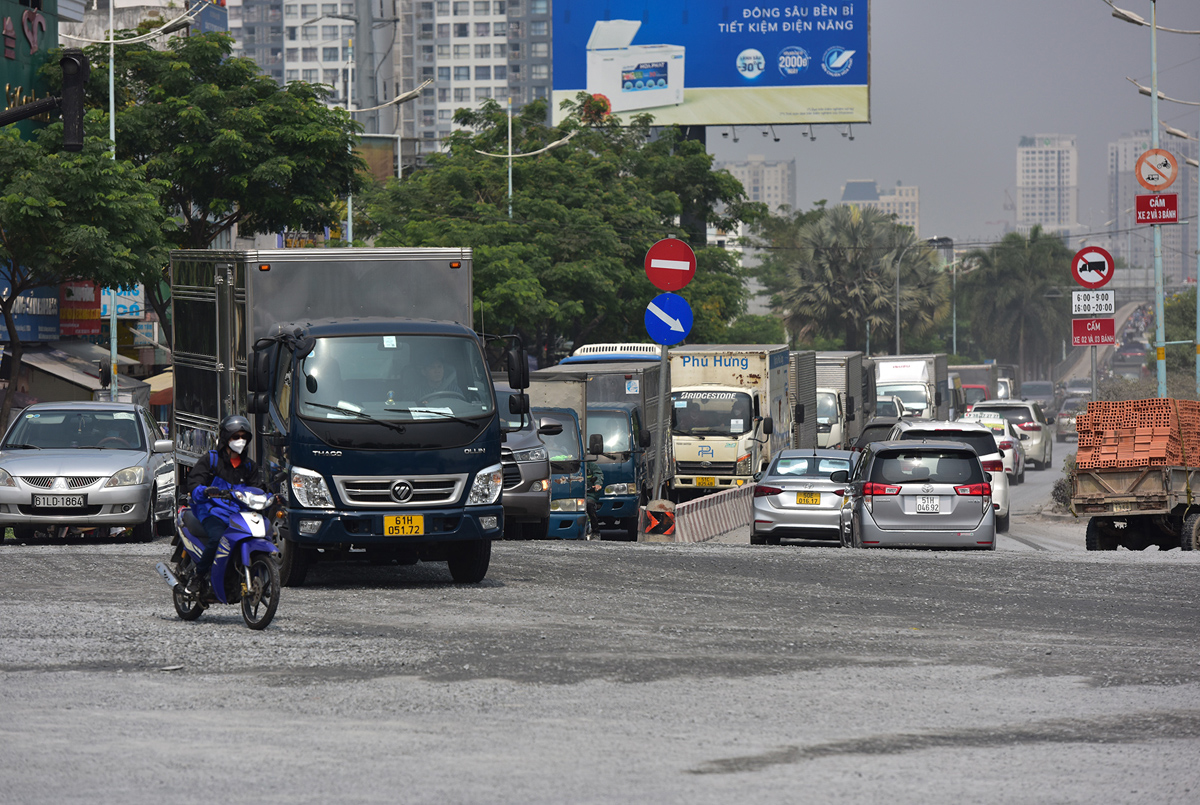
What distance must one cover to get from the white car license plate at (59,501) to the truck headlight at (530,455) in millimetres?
5148

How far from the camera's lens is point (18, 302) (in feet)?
121

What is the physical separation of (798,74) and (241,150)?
2651 centimetres

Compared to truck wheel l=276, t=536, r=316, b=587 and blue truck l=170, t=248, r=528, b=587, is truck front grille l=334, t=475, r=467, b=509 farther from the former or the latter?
truck wheel l=276, t=536, r=316, b=587

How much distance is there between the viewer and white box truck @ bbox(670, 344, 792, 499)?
100 ft

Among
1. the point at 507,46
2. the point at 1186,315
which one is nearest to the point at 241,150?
the point at 1186,315

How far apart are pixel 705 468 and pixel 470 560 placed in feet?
56.2

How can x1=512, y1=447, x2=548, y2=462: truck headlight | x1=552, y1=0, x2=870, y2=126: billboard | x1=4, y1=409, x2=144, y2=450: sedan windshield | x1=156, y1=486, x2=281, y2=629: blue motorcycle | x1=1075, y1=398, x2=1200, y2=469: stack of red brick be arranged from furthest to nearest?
x1=552, y1=0, x2=870, y2=126: billboard, x1=4, y1=409, x2=144, y2=450: sedan windshield, x1=1075, y1=398, x2=1200, y2=469: stack of red brick, x1=512, y1=447, x2=548, y2=462: truck headlight, x1=156, y1=486, x2=281, y2=629: blue motorcycle

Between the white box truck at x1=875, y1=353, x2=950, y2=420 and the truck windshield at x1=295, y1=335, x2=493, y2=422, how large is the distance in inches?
1360

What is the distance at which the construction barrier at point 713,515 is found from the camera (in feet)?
77.7

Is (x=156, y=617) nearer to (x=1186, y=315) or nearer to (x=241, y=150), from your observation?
(x=241, y=150)

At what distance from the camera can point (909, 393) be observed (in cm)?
4738

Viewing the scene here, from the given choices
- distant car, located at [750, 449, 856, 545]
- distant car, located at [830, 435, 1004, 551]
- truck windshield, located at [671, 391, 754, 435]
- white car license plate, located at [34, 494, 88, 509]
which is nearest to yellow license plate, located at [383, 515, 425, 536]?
white car license plate, located at [34, 494, 88, 509]

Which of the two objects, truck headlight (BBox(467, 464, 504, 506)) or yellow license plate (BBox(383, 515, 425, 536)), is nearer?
yellow license plate (BBox(383, 515, 425, 536))

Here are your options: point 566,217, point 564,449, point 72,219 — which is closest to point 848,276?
point 566,217
